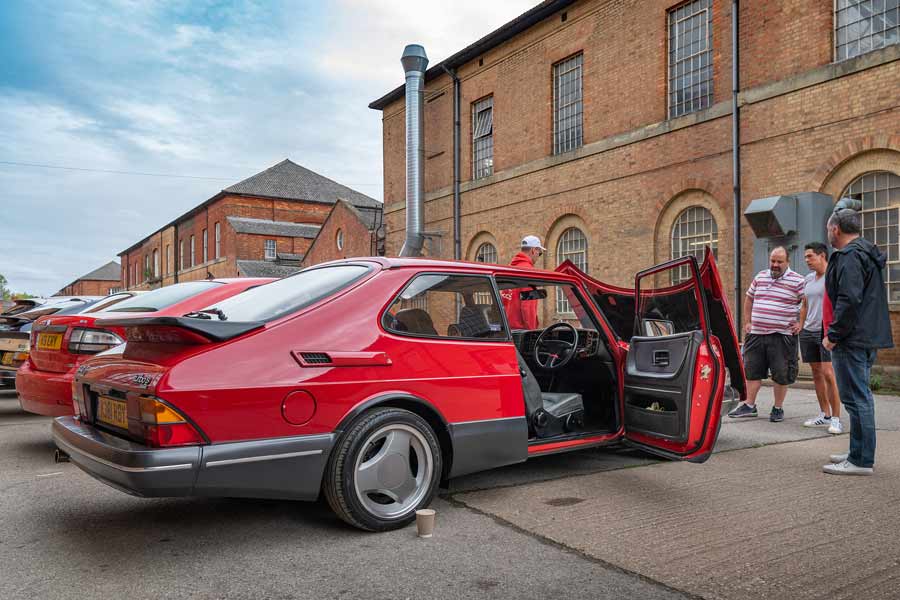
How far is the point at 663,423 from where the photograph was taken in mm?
4484

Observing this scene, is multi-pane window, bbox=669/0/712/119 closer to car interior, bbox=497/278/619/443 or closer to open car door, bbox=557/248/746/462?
open car door, bbox=557/248/746/462

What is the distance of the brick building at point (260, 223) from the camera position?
43.5m

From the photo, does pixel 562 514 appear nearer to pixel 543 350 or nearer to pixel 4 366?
pixel 543 350

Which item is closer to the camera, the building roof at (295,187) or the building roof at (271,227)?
the building roof at (271,227)

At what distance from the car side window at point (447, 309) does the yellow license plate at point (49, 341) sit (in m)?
3.37

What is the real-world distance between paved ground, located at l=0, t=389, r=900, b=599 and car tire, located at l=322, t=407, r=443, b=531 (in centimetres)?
13

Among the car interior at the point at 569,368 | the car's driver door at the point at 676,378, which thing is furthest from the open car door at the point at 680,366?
the car interior at the point at 569,368

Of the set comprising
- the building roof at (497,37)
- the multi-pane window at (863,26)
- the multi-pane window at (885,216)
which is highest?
the building roof at (497,37)

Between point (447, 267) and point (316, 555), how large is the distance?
1823 mm

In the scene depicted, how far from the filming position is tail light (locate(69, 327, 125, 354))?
545 cm

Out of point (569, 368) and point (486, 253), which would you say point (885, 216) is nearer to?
point (569, 368)

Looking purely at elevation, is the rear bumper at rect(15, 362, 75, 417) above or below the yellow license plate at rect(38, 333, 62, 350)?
below

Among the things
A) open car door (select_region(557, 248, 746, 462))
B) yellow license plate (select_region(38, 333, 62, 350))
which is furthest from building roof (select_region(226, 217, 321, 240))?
open car door (select_region(557, 248, 746, 462))

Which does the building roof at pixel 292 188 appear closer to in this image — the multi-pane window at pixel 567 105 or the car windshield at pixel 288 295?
the multi-pane window at pixel 567 105
